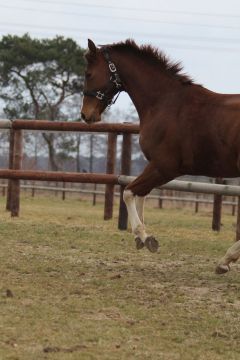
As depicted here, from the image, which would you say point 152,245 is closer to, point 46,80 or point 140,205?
point 140,205

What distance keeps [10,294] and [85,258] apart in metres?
1.89

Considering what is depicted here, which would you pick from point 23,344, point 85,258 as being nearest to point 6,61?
point 85,258

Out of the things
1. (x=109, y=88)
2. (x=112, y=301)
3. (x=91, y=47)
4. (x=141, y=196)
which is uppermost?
(x=91, y=47)

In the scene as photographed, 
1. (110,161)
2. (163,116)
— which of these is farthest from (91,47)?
(110,161)

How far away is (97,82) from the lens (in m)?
6.35

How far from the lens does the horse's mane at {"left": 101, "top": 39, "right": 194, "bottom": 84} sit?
250 inches

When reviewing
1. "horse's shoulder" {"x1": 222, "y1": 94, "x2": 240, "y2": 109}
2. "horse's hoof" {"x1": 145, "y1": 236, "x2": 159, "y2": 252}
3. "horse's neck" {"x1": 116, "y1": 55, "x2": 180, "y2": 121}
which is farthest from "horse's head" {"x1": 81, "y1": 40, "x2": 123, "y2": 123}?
"horse's hoof" {"x1": 145, "y1": 236, "x2": 159, "y2": 252}

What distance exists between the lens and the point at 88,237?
800cm

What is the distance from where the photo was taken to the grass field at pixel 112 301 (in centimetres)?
364

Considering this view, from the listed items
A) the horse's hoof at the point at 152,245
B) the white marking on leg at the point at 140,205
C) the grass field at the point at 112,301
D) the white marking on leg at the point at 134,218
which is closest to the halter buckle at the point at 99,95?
the white marking on leg at the point at 134,218

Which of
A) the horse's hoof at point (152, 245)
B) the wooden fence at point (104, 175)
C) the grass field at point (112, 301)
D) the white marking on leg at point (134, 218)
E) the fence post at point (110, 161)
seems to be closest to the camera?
the grass field at point (112, 301)

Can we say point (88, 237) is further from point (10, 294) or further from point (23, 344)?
point (23, 344)

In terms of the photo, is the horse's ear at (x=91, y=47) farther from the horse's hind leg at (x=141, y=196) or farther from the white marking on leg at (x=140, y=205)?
the white marking on leg at (x=140, y=205)

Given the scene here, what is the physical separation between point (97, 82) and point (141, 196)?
125 cm
